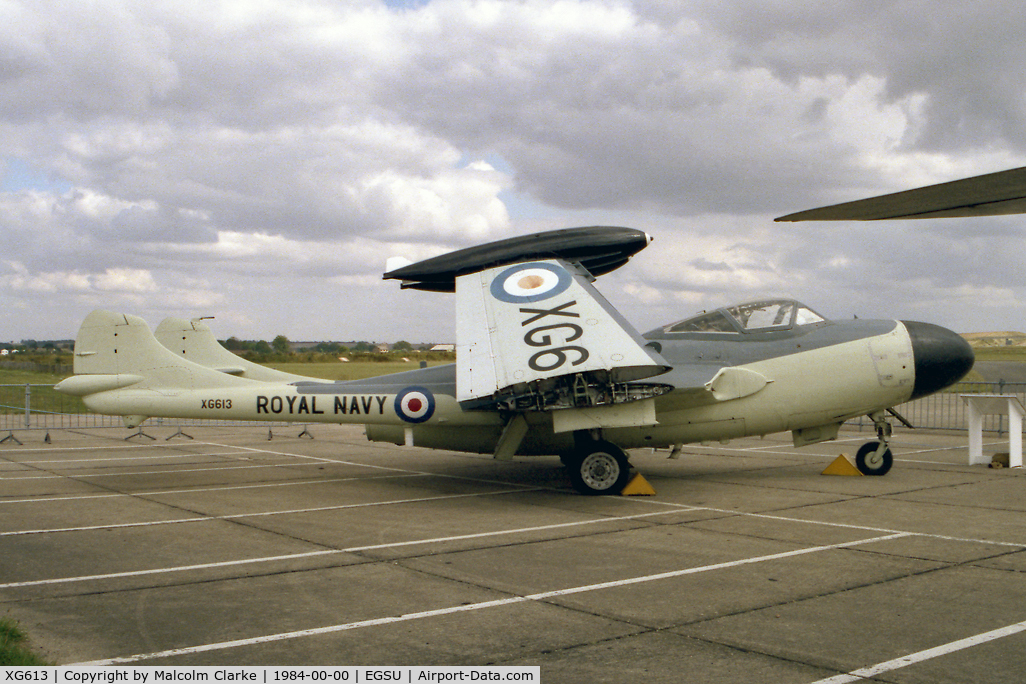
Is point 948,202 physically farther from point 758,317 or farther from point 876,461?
point 876,461

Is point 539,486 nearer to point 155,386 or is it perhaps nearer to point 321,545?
point 321,545

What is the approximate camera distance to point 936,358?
11.5m

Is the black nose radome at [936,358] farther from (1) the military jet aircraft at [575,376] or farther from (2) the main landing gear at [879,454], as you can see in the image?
(2) the main landing gear at [879,454]

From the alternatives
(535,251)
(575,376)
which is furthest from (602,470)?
(535,251)

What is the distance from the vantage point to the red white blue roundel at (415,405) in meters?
11.3

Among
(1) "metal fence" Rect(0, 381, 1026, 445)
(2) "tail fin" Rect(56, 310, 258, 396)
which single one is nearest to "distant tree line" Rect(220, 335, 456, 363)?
(1) "metal fence" Rect(0, 381, 1026, 445)

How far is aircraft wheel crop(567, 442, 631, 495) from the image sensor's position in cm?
1061

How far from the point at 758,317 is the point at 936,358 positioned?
8.43 ft

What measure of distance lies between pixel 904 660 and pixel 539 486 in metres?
7.82

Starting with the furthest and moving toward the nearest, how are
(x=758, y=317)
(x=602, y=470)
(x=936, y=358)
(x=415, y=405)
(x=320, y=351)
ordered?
1. (x=320, y=351)
2. (x=758, y=317)
3. (x=936, y=358)
4. (x=415, y=405)
5. (x=602, y=470)

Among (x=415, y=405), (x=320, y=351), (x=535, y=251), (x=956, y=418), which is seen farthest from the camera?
(x=320, y=351)

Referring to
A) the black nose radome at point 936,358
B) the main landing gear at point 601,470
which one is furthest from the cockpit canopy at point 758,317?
the main landing gear at point 601,470

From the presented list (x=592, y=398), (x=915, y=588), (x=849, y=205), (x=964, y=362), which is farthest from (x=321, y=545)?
Result: (x=964, y=362)

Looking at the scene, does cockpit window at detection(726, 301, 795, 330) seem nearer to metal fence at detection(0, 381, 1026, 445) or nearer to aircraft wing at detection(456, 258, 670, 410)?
aircraft wing at detection(456, 258, 670, 410)
